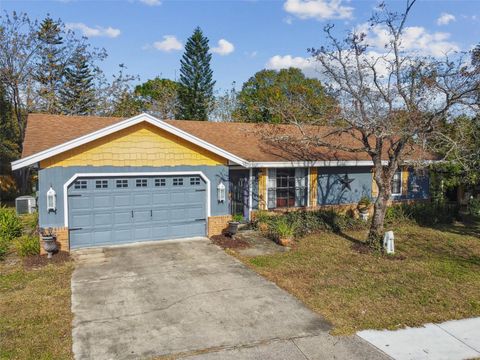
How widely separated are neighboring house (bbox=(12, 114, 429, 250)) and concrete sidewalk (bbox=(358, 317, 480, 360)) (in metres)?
7.56

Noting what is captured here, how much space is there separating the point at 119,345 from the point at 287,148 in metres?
11.8

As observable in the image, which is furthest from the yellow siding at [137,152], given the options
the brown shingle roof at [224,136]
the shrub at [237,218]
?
the shrub at [237,218]

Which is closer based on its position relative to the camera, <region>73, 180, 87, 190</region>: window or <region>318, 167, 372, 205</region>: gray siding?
<region>73, 180, 87, 190</region>: window

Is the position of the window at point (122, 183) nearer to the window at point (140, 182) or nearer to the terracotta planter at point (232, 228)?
the window at point (140, 182)

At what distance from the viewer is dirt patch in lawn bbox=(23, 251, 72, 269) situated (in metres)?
10.1

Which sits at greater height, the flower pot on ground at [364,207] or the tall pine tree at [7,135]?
the tall pine tree at [7,135]

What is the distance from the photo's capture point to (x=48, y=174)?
1103 centimetres

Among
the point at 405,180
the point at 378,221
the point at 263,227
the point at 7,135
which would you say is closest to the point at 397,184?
the point at 405,180

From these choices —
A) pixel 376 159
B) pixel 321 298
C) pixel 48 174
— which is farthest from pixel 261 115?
pixel 321 298

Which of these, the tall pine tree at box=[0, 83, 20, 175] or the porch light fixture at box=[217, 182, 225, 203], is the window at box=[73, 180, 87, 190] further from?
the tall pine tree at box=[0, 83, 20, 175]

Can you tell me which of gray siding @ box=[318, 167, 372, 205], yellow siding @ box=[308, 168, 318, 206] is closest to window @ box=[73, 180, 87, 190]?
yellow siding @ box=[308, 168, 318, 206]

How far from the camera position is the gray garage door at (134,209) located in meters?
11.6

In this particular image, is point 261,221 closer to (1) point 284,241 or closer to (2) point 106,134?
(1) point 284,241

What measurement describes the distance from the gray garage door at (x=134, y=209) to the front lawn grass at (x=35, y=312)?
6.31 ft
